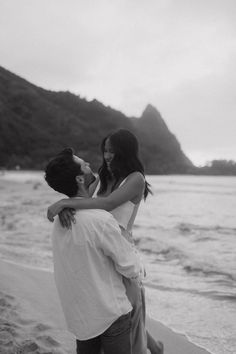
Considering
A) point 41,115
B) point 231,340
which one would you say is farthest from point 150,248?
point 41,115

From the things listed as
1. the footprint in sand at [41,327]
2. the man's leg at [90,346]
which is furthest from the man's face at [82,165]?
the footprint in sand at [41,327]

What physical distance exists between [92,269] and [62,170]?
0.46 meters

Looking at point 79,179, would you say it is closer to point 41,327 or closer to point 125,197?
point 125,197

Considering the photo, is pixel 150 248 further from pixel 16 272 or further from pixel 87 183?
pixel 87 183

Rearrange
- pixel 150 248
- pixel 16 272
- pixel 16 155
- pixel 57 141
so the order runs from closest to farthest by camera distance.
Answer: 1. pixel 16 272
2. pixel 150 248
3. pixel 16 155
4. pixel 57 141

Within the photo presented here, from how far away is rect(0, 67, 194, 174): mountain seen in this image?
66688 mm

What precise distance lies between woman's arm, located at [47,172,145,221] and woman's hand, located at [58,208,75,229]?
0.07 feet

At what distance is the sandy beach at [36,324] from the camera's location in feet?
10.6

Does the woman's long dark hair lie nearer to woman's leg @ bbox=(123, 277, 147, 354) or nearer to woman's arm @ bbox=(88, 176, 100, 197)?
woman's arm @ bbox=(88, 176, 100, 197)

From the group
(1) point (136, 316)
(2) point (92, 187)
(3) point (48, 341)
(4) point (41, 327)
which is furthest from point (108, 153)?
(4) point (41, 327)

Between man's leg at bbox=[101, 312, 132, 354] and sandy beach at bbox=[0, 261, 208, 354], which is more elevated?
man's leg at bbox=[101, 312, 132, 354]

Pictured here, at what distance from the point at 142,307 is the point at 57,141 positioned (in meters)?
77.5

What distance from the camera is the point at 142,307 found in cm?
226

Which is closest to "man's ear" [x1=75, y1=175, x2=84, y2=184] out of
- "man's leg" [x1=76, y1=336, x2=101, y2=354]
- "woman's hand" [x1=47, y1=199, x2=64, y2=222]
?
"woman's hand" [x1=47, y1=199, x2=64, y2=222]
